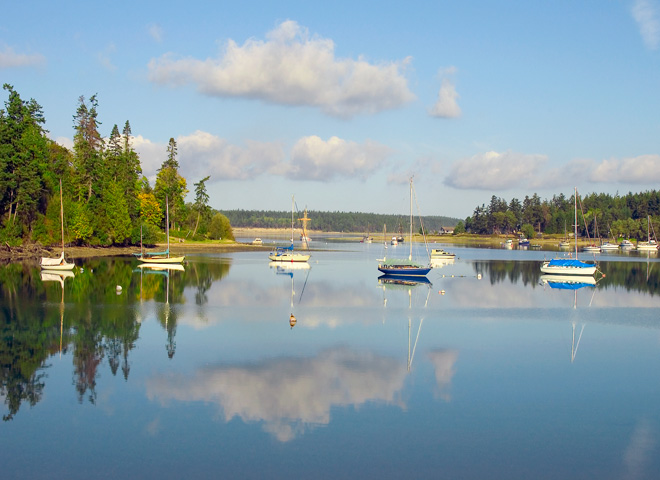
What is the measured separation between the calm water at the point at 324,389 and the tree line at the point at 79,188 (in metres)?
39.0

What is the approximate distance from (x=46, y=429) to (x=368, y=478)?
950 cm

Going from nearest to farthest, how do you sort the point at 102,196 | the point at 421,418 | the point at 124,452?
the point at 124,452 < the point at 421,418 < the point at 102,196

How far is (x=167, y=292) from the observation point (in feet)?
160

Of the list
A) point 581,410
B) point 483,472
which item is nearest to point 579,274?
point 581,410

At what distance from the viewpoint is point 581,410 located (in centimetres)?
2044

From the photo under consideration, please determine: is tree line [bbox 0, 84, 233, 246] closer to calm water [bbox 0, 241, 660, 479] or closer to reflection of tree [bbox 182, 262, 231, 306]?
reflection of tree [bbox 182, 262, 231, 306]

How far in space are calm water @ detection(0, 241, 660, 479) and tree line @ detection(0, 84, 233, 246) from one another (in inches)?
1536

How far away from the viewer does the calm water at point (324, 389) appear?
16047 mm

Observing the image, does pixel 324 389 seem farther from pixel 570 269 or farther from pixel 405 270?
pixel 570 269

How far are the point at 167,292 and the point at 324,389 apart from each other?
2946 centimetres

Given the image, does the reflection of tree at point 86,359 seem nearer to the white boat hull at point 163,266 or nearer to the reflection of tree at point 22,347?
the reflection of tree at point 22,347

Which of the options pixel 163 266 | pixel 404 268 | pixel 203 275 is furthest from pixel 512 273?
pixel 163 266

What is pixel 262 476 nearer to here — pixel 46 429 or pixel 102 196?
pixel 46 429

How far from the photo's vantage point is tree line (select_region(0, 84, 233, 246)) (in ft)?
255
